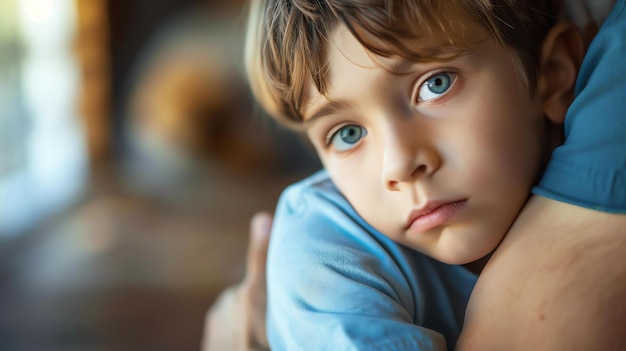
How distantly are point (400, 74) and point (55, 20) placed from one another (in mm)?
2851

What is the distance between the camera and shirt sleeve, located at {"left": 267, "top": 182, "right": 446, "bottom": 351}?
569 millimetres

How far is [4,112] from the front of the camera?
2730 mm

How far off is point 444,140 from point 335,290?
0.15 metres

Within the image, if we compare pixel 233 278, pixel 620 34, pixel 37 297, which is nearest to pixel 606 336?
pixel 620 34

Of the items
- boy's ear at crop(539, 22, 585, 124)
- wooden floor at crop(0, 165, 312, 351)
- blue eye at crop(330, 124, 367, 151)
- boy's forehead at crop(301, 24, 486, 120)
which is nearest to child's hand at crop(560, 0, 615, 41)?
boy's ear at crop(539, 22, 585, 124)

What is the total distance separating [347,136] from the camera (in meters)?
0.69

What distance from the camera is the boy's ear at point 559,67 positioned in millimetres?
686

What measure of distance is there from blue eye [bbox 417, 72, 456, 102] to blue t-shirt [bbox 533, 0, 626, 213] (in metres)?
0.10

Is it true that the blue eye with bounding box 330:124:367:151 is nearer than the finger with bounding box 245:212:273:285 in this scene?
Yes

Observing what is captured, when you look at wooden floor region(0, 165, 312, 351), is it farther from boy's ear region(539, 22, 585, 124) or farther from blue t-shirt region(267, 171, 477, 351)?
boy's ear region(539, 22, 585, 124)

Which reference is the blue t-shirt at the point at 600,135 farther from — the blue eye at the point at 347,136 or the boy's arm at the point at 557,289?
the blue eye at the point at 347,136

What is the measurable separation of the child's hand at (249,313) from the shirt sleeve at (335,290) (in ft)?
0.80

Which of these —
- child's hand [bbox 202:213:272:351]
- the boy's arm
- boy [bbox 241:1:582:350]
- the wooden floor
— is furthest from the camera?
the wooden floor

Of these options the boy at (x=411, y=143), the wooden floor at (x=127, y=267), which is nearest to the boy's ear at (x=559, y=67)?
the boy at (x=411, y=143)
